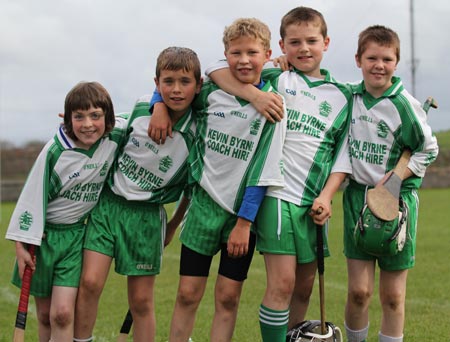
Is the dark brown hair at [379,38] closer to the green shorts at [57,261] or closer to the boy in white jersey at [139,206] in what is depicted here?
the boy in white jersey at [139,206]

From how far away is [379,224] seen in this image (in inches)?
160

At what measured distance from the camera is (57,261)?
4.17 metres

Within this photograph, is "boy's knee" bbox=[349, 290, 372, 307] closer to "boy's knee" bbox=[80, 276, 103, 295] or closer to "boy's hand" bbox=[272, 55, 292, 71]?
"boy's hand" bbox=[272, 55, 292, 71]

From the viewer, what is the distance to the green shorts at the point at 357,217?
4.30 meters

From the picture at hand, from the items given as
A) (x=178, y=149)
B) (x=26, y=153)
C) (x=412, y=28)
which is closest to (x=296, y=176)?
(x=178, y=149)

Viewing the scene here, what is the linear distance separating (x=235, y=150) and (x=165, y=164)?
43 cm

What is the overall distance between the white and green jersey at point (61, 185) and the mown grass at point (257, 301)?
156 centimetres

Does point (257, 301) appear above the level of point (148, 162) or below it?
below

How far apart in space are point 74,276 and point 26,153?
29178 millimetres

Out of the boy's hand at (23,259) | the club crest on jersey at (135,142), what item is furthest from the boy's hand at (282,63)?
the boy's hand at (23,259)

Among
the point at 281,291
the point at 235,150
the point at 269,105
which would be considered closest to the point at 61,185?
the point at 235,150

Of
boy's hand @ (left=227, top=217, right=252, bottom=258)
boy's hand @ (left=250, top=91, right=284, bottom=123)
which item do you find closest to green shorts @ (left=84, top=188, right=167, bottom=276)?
boy's hand @ (left=227, top=217, right=252, bottom=258)

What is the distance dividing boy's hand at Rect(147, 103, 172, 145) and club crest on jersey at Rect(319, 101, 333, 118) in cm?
83

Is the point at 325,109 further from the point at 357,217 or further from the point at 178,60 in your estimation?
the point at 178,60
